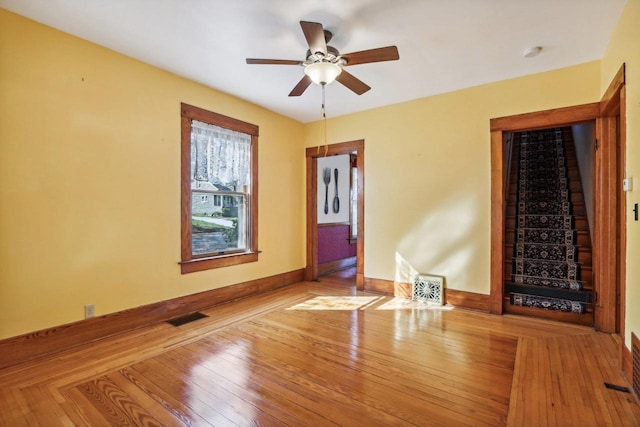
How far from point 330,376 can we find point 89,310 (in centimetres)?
227

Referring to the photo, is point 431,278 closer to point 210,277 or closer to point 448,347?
point 448,347

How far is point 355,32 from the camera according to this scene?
2.59 meters

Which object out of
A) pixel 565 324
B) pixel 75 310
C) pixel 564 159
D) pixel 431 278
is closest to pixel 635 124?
pixel 565 324

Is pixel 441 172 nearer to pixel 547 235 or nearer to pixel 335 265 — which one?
pixel 547 235

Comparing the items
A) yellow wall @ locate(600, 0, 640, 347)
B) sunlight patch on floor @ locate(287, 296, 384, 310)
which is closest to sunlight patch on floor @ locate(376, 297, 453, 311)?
sunlight patch on floor @ locate(287, 296, 384, 310)

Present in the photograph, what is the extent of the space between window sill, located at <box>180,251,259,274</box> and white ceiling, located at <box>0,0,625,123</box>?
216cm

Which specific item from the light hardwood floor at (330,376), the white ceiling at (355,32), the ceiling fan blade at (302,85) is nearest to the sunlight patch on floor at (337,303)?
the light hardwood floor at (330,376)

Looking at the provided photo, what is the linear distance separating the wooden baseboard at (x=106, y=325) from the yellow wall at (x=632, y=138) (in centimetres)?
388

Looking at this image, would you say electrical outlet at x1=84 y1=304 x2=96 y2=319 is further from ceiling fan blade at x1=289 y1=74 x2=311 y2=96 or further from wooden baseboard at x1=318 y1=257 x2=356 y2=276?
wooden baseboard at x1=318 y1=257 x2=356 y2=276

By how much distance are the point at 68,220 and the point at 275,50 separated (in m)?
2.40

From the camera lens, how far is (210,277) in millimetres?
3830

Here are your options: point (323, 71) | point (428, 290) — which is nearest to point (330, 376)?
point (428, 290)

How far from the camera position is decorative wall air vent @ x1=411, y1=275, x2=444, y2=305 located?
12.7 ft

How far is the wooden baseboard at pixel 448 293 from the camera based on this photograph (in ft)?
12.0
